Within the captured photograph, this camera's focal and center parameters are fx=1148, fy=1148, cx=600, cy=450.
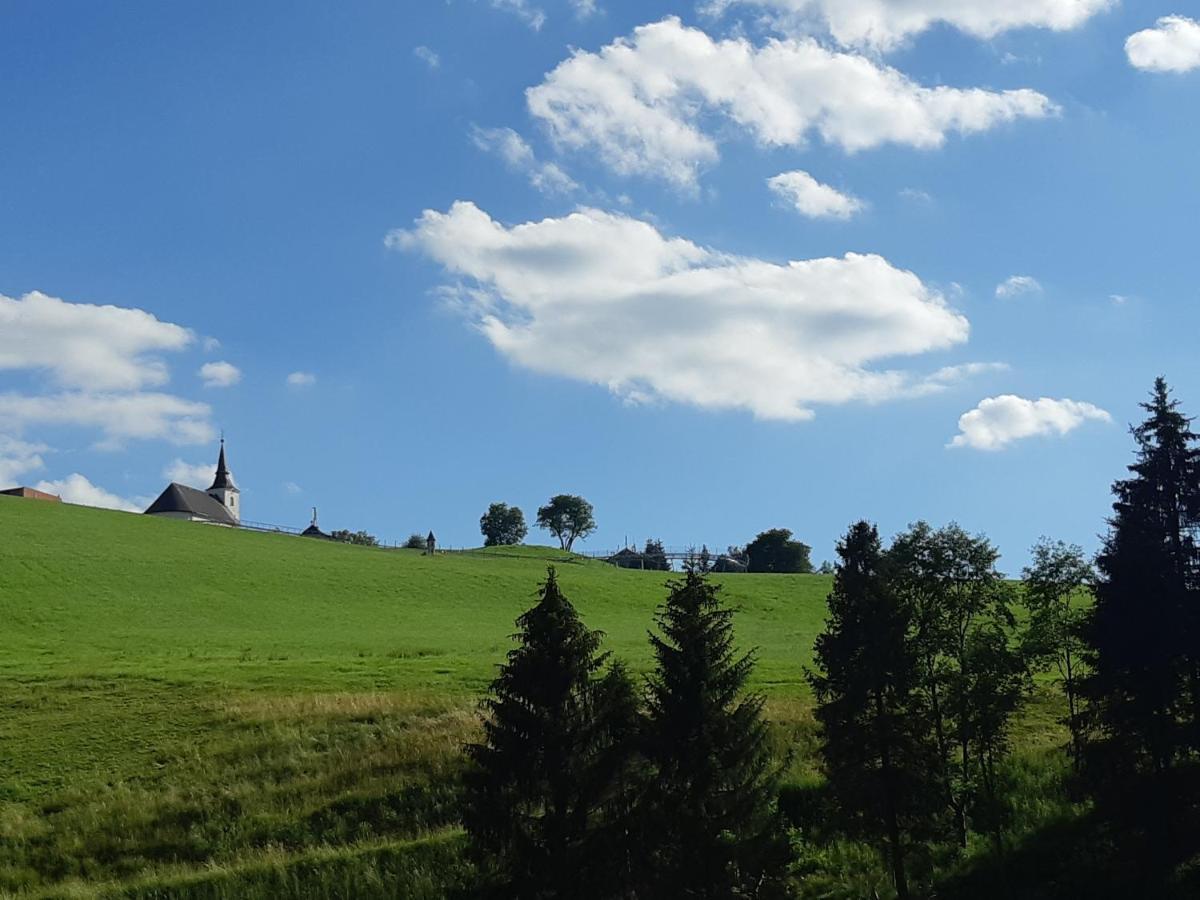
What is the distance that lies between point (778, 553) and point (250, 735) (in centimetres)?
14181

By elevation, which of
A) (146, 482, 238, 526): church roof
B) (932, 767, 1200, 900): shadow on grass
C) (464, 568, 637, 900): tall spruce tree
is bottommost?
(932, 767, 1200, 900): shadow on grass

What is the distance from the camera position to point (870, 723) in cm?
2864

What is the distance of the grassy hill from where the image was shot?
98.2 feet

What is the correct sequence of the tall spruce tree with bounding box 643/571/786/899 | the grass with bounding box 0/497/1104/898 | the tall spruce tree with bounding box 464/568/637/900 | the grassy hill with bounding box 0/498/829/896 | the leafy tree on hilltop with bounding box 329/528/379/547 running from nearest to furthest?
the tall spruce tree with bounding box 464/568/637/900 < the tall spruce tree with bounding box 643/571/786/899 < the grass with bounding box 0/497/1104/898 < the grassy hill with bounding box 0/498/829/896 < the leafy tree on hilltop with bounding box 329/528/379/547

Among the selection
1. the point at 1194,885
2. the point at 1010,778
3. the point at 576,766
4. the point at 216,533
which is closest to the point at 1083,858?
the point at 1194,885

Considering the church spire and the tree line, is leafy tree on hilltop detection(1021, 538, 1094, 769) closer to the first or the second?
the tree line

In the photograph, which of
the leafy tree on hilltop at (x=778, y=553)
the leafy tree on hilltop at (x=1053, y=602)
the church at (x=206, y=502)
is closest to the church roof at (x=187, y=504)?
the church at (x=206, y=502)

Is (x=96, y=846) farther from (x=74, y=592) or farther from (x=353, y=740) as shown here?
(x=74, y=592)

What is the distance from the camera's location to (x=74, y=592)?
7256 cm

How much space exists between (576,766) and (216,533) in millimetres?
88168

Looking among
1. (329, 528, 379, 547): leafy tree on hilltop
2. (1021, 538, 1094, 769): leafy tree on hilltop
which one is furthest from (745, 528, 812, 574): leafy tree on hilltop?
(1021, 538, 1094, 769): leafy tree on hilltop

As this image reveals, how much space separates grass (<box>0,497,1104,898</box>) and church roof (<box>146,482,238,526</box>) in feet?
305

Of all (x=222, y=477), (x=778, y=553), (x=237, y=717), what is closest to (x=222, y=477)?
(x=222, y=477)

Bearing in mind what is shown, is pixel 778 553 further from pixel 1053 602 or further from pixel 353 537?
pixel 1053 602
